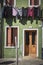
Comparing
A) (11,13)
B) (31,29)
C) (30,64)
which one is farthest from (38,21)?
(30,64)

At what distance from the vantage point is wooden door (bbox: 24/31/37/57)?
25.7 meters

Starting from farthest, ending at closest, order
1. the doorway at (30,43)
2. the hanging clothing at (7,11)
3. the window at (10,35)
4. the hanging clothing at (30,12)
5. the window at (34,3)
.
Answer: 1. the doorway at (30,43)
2. the window at (10,35)
3. the window at (34,3)
4. the hanging clothing at (7,11)
5. the hanging clothing at (30,12)

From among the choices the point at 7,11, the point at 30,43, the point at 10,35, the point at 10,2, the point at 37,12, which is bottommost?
the point at 30,43

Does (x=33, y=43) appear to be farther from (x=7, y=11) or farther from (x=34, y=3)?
(x=7, y=11)

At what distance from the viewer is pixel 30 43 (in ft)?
85.0

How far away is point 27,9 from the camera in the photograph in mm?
25047

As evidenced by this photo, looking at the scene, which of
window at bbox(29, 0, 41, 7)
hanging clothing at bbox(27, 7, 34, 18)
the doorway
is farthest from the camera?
the doorway

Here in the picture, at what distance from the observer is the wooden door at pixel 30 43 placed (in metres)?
25.7

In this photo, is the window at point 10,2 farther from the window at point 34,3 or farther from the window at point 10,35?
the window at point 10,35

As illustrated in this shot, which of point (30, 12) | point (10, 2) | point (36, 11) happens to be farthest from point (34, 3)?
point (10, 2)

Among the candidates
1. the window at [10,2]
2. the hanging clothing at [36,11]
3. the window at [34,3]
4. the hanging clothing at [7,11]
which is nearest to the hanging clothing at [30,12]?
the hanging clothing at [36,11]

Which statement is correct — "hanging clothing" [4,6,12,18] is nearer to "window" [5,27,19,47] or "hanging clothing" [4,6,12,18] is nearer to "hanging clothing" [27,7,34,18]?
"window" [5,27,19,47]

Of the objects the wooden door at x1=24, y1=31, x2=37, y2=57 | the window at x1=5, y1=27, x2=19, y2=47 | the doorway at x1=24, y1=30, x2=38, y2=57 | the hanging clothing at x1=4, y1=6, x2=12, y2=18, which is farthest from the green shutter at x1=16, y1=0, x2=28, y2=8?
the wooden door at x1=24, y1=31, x2=37, y2=57

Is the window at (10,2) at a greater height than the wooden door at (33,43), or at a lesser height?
greater
